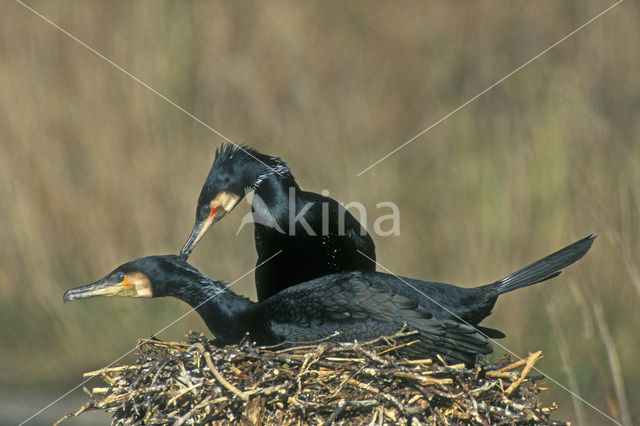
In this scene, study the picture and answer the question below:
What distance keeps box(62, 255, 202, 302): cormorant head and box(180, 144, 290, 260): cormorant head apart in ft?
0.72

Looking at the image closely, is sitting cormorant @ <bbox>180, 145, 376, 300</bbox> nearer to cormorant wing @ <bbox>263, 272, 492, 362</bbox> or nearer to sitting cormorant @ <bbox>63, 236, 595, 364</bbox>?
sitting cormorant @ <bbox>63, 236, 595, 364</bbox>

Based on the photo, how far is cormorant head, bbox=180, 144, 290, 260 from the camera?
12.1 feet

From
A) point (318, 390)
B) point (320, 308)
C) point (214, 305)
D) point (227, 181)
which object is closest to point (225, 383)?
point (318, 390)

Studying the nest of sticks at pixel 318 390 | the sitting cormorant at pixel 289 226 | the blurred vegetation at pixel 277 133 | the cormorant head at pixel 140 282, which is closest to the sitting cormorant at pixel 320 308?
the cormorant head at pixel 140 282

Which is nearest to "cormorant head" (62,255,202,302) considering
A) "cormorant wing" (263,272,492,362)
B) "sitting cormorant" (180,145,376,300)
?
"cormorant wing" (263,272,492,362)

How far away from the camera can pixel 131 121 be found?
263 inches

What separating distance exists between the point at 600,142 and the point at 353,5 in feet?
7.49

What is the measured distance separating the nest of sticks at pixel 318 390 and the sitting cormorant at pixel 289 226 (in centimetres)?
104

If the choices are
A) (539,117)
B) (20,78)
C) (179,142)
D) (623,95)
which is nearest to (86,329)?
(179,142)

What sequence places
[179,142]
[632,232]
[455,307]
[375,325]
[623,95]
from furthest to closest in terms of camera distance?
1. [179,142]
2. [623,95]
3. [632,232]
4. [455,307]
5. [375,325]

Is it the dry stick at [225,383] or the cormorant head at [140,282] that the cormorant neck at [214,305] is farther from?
the dry stick at [225,383]

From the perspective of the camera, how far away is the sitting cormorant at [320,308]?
3143mm

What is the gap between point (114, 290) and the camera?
131 inches

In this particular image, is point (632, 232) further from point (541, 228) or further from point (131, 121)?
point (131, 121)
